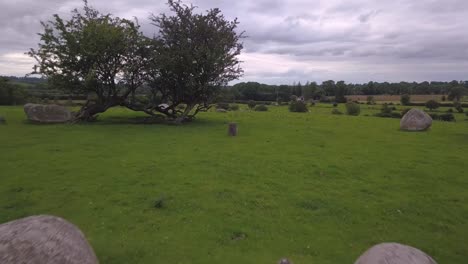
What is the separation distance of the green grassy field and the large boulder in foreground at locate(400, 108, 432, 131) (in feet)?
26.5

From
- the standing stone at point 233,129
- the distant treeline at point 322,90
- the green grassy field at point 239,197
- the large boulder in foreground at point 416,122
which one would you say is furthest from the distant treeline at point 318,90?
the green grassy field at point 239,197

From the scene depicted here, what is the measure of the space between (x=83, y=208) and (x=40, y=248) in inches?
171

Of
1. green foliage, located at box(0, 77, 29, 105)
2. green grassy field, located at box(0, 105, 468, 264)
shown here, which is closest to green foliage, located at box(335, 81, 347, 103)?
green foliage, located at box(0, 77, 29, 105)

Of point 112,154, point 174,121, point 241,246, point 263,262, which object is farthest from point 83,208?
point 174,121

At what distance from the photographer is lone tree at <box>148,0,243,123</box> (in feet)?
81.8

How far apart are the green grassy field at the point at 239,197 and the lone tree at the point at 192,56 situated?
9.24 m

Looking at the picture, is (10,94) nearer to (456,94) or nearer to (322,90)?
(322,90)

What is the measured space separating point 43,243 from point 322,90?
92.6m

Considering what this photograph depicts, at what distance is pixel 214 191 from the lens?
393 inches

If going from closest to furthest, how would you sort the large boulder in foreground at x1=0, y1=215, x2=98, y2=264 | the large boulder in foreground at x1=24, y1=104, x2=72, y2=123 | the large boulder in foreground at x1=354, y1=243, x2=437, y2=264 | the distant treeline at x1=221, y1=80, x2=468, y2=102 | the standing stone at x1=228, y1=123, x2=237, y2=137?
the large boulder in foreground at x1=0, y1=215, x2=98, y2=264, the large boulder in foreground at x1=354, y1=243, x2=437, y2=264, the standing stone at x1=228, y1=123, x2=237, y2=137, the large boulder in foreground at x1=24, y1=104, x2=72, y2=123, the distant treeline at x1=221, y1=80, x2=468, y2=102

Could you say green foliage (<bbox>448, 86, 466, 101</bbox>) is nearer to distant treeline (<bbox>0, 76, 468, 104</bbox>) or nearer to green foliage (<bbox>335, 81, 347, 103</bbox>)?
distant treeline (<bbox>0, 76, 468, 104</bbox>)

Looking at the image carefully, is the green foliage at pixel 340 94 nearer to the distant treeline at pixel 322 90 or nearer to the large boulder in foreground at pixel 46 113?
the distant treeline at pixel 322 90

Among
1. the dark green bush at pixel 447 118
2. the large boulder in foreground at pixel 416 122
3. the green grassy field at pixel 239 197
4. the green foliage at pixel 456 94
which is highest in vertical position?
the green foliage at pixel 456 94

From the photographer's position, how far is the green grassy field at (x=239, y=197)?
7.02m
